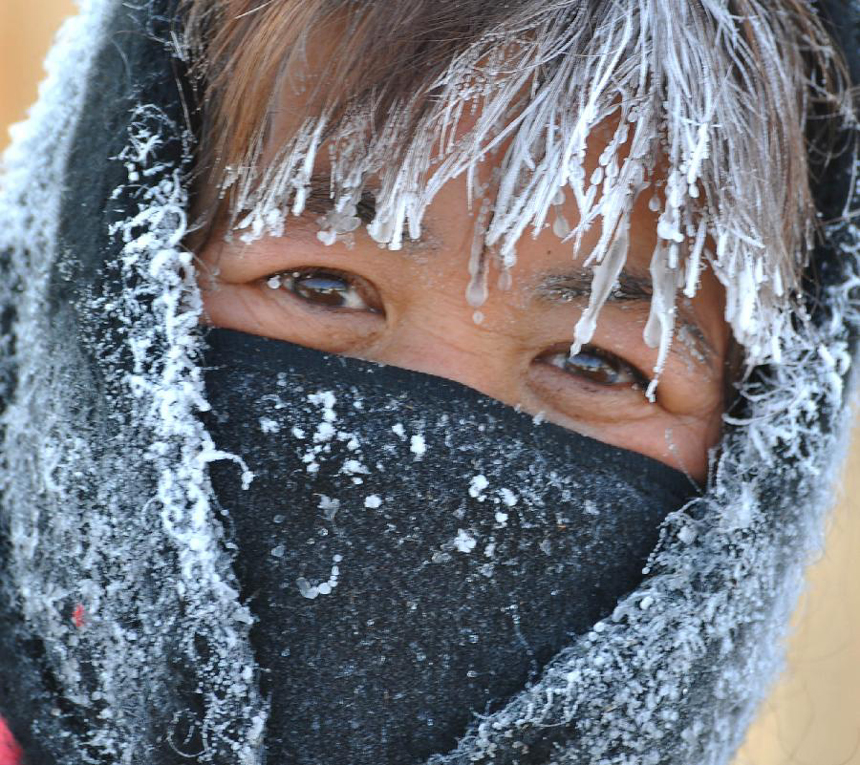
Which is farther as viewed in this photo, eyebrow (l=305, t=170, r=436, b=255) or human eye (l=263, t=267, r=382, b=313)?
human eye (l=263, t=267, r=382, b=313)

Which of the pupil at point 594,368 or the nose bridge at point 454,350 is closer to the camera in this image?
the nose bridge at point 454,350

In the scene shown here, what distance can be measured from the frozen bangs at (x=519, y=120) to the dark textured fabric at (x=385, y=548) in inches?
7.5

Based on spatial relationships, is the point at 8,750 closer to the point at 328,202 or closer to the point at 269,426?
the point at 269,426

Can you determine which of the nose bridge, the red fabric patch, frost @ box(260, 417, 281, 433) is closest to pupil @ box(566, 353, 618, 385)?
the nose bridge

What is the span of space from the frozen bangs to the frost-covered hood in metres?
0.15

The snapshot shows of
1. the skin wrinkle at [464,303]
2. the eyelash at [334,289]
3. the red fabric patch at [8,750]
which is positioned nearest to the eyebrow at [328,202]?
the skin wrinkle at [464,303]

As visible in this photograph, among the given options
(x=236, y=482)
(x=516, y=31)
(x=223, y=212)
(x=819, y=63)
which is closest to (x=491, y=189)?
(x=516, y=31)

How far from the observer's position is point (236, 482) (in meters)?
1.38

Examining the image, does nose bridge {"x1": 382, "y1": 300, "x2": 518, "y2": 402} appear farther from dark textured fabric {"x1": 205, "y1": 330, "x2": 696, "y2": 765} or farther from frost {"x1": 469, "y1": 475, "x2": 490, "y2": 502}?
frost {"x1": 469, "y1": 475, "x2": 490, "y2": 502}

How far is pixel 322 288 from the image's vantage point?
5.02 ft

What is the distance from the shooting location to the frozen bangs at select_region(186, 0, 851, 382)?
1.34 metres

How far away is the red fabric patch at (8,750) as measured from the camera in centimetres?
142

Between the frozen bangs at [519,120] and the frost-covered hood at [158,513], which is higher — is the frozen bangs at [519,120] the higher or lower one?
the higher one

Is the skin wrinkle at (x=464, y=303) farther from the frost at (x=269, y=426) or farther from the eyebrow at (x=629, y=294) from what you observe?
the frost at (x=269, y=426)
